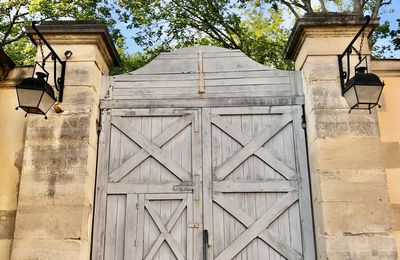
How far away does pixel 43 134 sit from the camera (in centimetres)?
429

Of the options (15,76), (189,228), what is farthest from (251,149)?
(15,76)

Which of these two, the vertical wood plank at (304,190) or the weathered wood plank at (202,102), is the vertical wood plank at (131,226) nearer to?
the weathered wood plank at (202,102)

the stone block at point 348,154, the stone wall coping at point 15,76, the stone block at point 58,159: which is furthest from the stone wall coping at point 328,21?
the stone wall coping at point 15,76

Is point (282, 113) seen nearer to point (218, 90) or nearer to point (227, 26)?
point (218, 90)

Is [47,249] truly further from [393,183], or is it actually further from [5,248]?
[393,183]

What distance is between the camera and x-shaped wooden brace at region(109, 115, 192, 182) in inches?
173

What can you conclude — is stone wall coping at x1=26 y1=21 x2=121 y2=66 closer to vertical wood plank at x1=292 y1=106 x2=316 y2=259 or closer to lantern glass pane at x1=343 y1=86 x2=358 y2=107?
vertical wood plank at x1=292 y1=106 x2=316 y2=259

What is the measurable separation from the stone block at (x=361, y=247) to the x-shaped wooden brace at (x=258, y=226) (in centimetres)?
45

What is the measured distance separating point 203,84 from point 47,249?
8.15ft

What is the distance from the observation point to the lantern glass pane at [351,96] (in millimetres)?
3908

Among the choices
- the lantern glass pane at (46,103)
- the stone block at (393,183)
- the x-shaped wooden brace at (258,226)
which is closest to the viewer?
the lantern glass pane at (46,103)

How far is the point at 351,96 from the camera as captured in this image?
3977 mm

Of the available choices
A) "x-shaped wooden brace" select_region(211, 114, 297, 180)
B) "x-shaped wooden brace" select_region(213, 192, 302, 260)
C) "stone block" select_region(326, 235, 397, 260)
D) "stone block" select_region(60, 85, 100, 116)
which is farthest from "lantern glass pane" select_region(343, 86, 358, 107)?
"stone block" select_region(60, 85, 100, 116)

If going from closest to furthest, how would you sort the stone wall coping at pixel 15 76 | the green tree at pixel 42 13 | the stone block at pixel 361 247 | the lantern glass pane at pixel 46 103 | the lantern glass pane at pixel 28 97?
1. the stone block at pixel 361 247
2. the lantern glass pane at pixel 28 97
3. the lantern glass pane at pixel 46 103
4. the stone wall coping at pixel 15 76
5. the green tree at pixel 42 13
